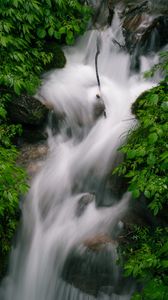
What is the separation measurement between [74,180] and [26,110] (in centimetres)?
124

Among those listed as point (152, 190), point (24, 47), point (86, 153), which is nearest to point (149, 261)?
point (152, 190)

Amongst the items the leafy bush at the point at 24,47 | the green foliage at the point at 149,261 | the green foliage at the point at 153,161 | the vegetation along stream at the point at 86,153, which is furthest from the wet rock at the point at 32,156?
the green foliage at the point at 153,161

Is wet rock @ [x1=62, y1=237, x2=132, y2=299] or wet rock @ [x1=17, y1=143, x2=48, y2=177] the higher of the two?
wet rock @ [x1=17, y1=143, x2=48, y2=177]

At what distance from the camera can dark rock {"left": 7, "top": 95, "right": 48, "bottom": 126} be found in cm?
614

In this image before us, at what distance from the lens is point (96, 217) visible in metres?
5.22

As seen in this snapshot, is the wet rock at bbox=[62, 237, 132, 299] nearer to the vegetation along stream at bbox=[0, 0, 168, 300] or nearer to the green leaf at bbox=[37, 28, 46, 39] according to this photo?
the vegetation along stream at bbox=[0, 0, 168, 300]

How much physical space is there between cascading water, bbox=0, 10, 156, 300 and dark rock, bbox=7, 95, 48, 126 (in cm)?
35

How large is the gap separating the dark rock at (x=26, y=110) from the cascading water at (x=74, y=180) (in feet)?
1.16

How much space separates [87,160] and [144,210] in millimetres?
1322

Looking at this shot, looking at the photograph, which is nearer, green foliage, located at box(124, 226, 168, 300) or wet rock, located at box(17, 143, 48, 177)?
green foliage, located at box(124, 226, 168, 300)

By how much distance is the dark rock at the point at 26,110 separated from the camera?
614 cm

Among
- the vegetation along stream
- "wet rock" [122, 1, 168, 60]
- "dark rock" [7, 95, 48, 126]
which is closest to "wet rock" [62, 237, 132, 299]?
the vegetation along stream

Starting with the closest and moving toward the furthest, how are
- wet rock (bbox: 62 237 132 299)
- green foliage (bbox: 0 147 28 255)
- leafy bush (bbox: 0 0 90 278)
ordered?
green foliage (bbox: 0 147 28 255), wet rock (bbox: 62 237 132 299), leafy bush (bbox: 0 0 90 278)

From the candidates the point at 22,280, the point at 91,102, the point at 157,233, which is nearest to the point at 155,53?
the point at 91,102
